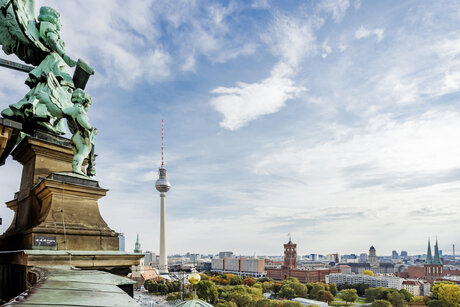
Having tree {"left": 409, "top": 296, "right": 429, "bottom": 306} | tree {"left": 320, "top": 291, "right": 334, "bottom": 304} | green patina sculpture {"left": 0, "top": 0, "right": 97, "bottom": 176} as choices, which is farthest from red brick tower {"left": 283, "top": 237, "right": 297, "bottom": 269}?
green patina sculpture {"left": 0, "top": 0, "right": 97, "bottom": 176}

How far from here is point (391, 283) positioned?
387 ft

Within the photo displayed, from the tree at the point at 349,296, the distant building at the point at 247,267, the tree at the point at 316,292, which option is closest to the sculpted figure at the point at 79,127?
the tree at the point at 349,296

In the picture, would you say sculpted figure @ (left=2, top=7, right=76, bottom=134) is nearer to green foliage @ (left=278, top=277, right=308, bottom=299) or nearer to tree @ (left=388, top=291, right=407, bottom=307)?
tree @ (left=388, top=291, right=407, bottom=307)

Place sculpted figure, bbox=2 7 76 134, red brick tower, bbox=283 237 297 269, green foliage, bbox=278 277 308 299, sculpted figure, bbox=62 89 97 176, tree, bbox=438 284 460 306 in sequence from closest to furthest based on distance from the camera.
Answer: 1. sculpted figure, bbox=62 89 97 176
2. sculpted figure, bbox=2 7 76 134
3. tree, bbox=438 284 460 306
4. green foliage, bbox=278 277 308 299
5. red brick tower, bbox=283 237 297 269

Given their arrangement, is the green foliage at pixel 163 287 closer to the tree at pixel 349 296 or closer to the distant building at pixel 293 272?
the tree at pixel 349 296

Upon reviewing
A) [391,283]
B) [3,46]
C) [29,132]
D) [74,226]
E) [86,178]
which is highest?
[3,46]

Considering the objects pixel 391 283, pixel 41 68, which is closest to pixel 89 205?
pixel 41 68

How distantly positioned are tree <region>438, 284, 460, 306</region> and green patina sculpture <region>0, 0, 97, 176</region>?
259 ft

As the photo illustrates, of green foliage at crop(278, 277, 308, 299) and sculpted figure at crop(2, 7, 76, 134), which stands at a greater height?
sculpted figure at crop(2, 7, 76, 134)

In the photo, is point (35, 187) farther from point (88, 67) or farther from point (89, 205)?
point (88, 67)

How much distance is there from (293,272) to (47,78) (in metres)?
151

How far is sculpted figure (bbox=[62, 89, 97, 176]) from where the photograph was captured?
23.0ft

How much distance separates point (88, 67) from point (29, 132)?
2.17m

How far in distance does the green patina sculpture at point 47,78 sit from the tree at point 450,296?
79.0 meters
